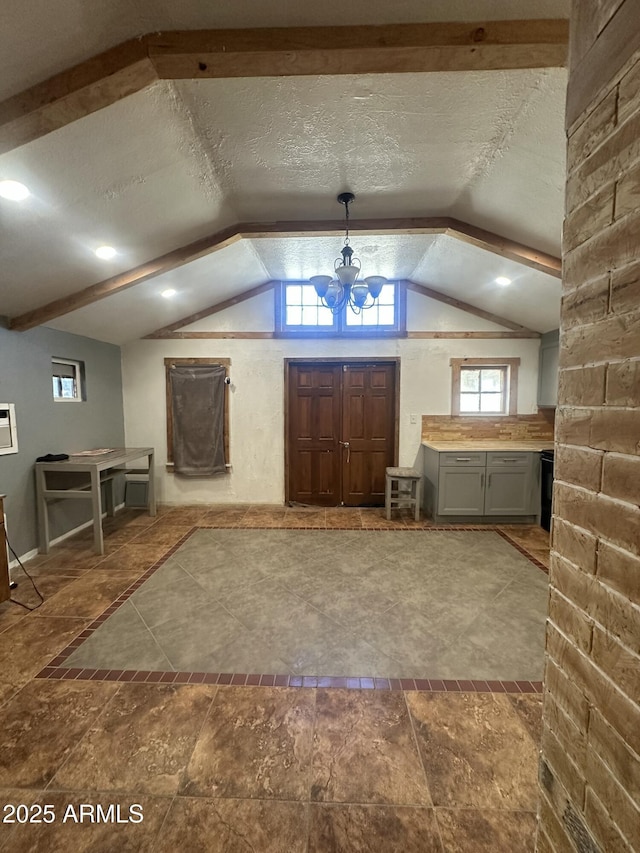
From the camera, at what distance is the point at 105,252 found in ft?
9.17

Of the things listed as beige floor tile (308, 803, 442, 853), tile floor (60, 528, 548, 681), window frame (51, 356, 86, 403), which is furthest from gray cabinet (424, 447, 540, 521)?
window frame (51, 356, 86, 403)

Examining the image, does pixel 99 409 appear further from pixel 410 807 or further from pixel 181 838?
pixel 410 807

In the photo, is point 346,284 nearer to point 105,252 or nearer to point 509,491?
point 105,252

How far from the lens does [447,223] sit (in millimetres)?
2980

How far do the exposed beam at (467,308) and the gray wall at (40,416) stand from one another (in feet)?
13.8

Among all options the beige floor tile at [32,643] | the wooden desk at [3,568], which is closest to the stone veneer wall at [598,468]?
the beige floor tile at [32,643]

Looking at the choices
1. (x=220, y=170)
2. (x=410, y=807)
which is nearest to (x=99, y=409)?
(x=220, y=170)

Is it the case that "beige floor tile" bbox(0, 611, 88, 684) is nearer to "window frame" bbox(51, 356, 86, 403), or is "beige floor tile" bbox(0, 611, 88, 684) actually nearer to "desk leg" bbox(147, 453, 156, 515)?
"desk leg" bbox(147, 453, 156, 515)

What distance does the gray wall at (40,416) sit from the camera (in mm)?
3164

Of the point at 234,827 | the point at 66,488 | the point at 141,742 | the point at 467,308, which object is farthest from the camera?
the point at 467,308

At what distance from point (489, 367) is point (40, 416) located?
17.4 feet

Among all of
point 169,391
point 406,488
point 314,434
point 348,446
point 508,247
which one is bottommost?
point 406,488

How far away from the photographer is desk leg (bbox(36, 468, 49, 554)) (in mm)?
3365

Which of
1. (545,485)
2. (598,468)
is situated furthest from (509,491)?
(598,468)
